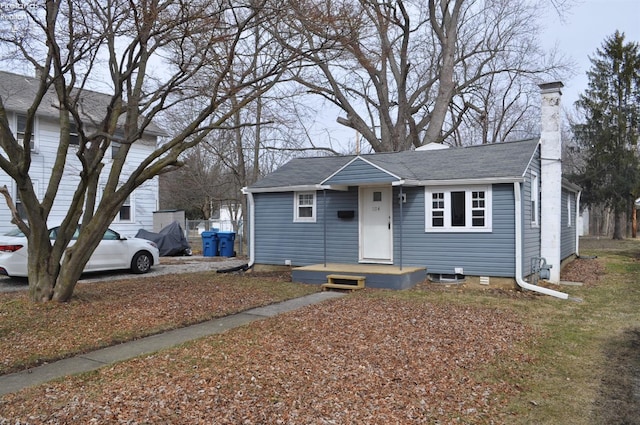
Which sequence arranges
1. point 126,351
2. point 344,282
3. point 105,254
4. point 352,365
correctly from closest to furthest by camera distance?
1. point 352,365
2. point 126,351
3. point 344,282
4. point 105,254

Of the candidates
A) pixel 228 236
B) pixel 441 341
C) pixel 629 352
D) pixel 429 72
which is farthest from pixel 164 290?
pixel 429 72

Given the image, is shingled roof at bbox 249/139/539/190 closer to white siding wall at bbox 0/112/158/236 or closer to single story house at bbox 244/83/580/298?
single story house at bbox 244/83/580/298

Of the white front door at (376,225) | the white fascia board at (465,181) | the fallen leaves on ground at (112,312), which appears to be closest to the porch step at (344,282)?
the fallen leaves on ground at (112,312)

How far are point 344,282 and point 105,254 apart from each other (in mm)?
6542

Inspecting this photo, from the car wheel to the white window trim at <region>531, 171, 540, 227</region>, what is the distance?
33.7ft

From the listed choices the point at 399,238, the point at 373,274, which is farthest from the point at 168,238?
the point at 373,274

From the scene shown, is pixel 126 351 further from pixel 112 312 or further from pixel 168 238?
pixel 168 238

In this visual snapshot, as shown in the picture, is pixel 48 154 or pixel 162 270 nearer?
pixel 162 270

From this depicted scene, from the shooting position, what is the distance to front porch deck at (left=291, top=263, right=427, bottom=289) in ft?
34.2

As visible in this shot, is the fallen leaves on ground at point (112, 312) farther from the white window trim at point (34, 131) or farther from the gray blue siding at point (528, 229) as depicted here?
the white window trim at point (34, 131)

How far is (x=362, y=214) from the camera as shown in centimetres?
1234

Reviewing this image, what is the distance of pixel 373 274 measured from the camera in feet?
35.0

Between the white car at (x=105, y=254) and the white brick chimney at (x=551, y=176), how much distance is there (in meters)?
10.6

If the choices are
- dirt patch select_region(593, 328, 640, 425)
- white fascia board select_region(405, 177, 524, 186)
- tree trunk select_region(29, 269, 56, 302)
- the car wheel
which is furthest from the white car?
dirt patch select_region(593, 328, 640, 425)
